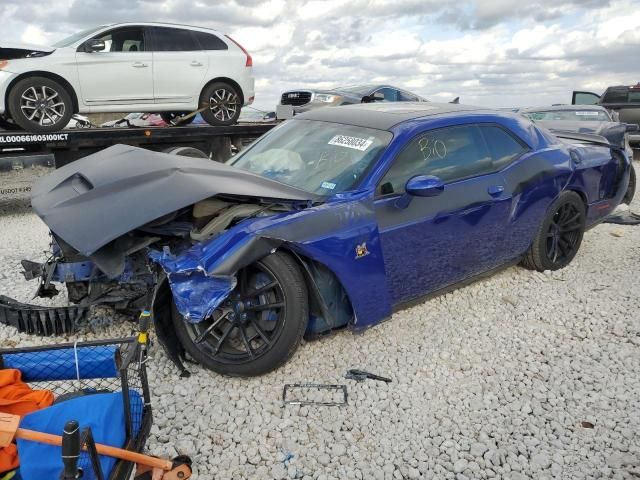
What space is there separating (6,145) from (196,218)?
16.8 ft

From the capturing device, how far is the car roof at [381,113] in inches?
160

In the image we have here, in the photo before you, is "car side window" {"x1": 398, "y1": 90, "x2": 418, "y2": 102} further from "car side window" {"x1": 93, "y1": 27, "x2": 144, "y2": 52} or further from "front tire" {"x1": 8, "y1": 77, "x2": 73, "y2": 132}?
"front tire" {"x1": 8, "y1": 77, "x2": 73, "y2": 132}

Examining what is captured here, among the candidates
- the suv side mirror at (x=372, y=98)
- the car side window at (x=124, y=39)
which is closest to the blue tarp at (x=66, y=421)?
the car side window at (x=124, y=39)

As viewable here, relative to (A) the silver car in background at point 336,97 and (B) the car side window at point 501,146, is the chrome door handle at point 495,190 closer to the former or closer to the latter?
(B) the car side window at point 501,146

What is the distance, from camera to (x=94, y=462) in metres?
1.74

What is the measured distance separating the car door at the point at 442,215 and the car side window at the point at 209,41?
230 inches

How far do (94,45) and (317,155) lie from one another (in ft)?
17.1

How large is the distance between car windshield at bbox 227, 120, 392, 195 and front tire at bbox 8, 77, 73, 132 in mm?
4232

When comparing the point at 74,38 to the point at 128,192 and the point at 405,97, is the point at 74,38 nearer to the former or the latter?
the point at 128,192

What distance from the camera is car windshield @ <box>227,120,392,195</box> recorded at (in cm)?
369

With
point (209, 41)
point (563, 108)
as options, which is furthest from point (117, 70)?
point (563, 108)

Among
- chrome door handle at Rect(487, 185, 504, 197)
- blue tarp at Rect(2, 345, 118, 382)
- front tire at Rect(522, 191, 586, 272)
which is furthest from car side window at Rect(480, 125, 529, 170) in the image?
blue tarp at Rect(2, 345, 118, 382)

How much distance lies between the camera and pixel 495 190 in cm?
425

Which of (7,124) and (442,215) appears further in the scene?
(7,124)
